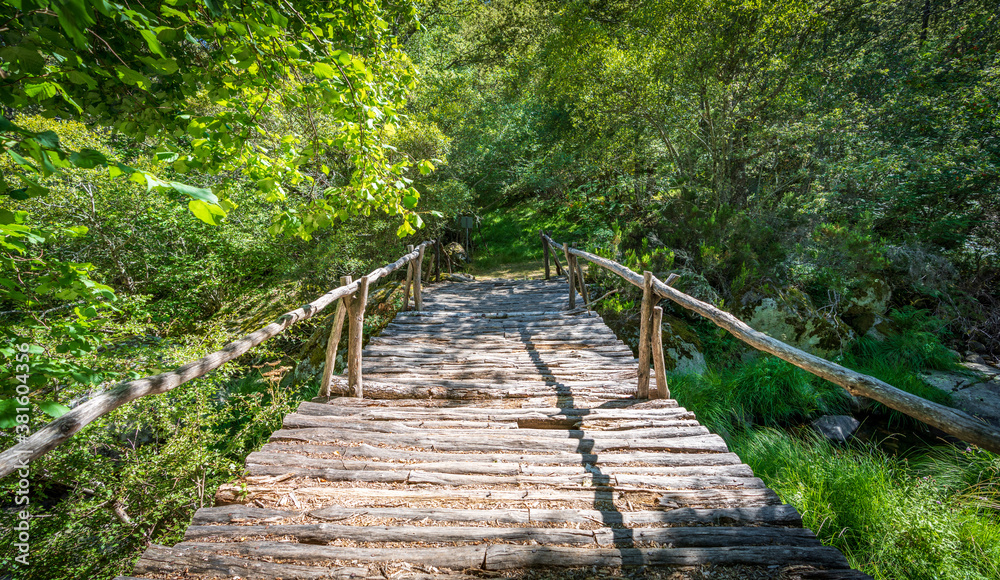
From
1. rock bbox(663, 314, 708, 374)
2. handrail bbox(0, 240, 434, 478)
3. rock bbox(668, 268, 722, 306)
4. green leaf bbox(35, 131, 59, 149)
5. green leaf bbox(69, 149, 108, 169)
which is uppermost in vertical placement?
green leaf bbox(35, 131, 59, 149)

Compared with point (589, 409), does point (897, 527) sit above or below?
below

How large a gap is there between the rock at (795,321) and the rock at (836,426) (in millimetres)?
1550

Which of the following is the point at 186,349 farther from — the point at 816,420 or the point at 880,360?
the point at 880,360

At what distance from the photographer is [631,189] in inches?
409

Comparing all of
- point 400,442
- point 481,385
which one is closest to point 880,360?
point 481,385

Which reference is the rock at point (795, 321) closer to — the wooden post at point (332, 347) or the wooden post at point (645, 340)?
the wooden post at point (645, 340)

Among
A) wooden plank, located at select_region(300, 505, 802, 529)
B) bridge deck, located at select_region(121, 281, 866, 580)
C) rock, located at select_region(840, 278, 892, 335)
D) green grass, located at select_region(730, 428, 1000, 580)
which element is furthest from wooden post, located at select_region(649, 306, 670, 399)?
rock, located at select_region(840, 278, 892, 335)

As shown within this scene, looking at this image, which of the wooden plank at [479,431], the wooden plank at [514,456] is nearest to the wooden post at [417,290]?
the wooden plank at [479,431]

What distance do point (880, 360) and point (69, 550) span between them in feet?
35.0

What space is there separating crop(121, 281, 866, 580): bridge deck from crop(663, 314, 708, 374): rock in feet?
10.4

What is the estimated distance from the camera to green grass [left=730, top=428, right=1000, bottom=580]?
2756mm

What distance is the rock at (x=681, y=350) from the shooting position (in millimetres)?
6492

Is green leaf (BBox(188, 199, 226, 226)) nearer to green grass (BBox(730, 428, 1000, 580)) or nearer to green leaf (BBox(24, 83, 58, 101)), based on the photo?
green leaf (BBox(24, 83, 58, 101))

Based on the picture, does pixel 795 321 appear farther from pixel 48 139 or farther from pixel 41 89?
pixel 41 89
